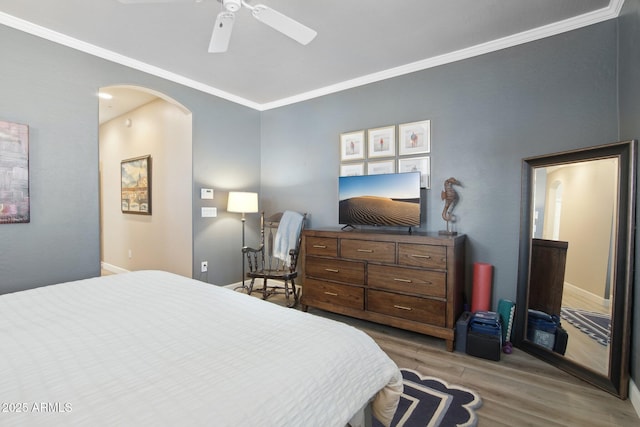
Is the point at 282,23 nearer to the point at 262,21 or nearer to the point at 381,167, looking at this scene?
the point at 262,21

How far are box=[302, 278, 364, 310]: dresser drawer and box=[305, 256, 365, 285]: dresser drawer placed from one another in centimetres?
7

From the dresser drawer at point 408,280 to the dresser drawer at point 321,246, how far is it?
427 millimetres

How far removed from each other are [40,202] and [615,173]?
431cm

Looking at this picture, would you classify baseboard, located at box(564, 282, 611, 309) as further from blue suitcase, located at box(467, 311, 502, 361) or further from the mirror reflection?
blue suitcase, located at box(467, 311, 502, 361)

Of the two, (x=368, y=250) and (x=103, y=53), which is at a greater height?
(x=103, y=53)

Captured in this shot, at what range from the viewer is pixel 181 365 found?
903 millimetres

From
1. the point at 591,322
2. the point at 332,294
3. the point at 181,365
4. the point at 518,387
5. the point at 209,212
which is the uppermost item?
the point at 209,212

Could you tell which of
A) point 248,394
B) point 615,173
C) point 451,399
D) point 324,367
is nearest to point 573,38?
point 615,173

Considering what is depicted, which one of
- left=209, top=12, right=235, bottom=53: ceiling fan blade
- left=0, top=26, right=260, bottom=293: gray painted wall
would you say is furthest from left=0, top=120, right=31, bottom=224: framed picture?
left=209, top=12, right=235, bottom=53: ceiling fan blade

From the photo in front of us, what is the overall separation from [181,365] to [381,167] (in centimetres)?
287

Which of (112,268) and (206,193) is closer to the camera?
(206,193)

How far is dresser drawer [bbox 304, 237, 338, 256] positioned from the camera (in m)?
3.03

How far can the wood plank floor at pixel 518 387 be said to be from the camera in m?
1.69

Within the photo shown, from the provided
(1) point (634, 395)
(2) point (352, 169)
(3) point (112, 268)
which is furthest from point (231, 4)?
(3) point (112, 268)
